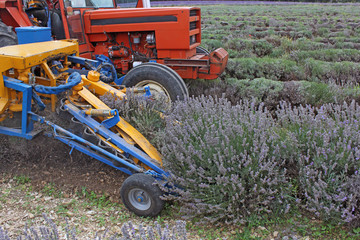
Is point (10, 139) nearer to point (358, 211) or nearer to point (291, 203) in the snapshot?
point (291, 203)

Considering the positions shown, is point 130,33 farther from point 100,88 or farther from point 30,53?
point 30,53

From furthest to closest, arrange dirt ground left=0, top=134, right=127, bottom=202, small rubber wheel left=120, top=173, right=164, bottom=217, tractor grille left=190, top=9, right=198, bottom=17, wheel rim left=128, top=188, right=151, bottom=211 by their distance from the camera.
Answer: tractor grille left=190, top=9, right=198, bottom=17 → dirt ground left=0, top=134, right=127, bottom=202 → wheel rim left=128, top=188, right=151, bottom=211 → small rubber wheel left=120, top=173, right=164, bottom=217

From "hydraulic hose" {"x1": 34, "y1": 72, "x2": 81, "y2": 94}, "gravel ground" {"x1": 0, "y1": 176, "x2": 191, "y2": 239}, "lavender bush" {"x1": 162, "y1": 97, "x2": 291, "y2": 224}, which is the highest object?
"hydraulic hose" {"x1": 34, "y1": 72, "x2": 81, "y2": 94}

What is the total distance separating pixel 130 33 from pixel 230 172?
3.72 meters

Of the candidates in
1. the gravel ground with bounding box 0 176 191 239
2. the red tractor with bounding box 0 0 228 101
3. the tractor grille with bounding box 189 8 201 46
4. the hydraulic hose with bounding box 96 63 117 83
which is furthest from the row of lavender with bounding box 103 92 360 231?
the tractor grille with bounding box 189 8 201 46

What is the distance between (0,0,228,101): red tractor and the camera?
5.43m

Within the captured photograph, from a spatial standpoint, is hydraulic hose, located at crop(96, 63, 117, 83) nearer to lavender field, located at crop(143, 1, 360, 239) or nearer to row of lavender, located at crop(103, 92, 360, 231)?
lavender field, located at crop(143, 1, 360, 239)

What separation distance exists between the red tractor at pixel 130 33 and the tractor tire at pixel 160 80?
0.05ft

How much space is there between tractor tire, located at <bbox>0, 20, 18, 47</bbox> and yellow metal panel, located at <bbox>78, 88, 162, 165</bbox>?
2.57 metres

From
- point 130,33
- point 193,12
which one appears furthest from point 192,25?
point 130,33

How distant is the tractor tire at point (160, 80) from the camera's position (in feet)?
15.9

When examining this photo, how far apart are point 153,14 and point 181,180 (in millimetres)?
3400

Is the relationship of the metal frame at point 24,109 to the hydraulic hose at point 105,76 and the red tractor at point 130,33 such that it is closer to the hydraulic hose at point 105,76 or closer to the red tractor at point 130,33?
the hydraulic hose at point 105,76

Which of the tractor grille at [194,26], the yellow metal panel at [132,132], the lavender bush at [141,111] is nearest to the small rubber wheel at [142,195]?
the yellow metal panel at [132,132]
